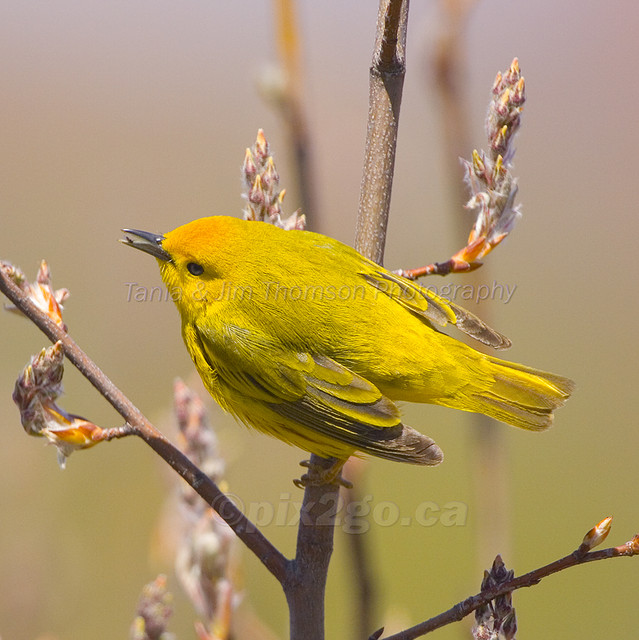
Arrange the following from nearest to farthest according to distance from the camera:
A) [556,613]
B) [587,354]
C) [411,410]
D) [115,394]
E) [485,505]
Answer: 1. [115,394]
2. [485,505]
3. [556,613]
4. [411,410]
5. [587,354]

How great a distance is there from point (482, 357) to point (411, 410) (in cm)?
573

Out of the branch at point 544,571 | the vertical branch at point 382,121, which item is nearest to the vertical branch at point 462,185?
the vertical branch at point 382,121

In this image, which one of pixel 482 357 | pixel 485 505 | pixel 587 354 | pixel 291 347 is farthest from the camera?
pixel 587 354

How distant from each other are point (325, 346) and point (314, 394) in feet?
0.62

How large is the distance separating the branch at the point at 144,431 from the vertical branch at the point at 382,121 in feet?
3.44

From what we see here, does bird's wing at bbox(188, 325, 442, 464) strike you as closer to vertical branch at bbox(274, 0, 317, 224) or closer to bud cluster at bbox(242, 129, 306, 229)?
bud cluster at bbox(242, 129, 306, 229)

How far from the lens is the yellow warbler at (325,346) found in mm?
3070

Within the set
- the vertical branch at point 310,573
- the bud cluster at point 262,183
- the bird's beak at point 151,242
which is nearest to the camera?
the vertical branch at point 310,573

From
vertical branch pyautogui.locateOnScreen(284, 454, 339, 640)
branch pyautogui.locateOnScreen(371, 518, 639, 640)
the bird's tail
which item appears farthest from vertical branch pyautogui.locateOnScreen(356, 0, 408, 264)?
branch pyautogui.locateOnScreen(371, 518, 639, 640)

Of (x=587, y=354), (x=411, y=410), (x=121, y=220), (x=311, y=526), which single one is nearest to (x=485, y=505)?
(x=311, y=526)

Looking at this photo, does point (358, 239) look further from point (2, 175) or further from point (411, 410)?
point (2, 175)

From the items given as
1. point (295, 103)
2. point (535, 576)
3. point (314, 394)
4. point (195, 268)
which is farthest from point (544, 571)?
point (195, 268)

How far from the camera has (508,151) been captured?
7.77ft

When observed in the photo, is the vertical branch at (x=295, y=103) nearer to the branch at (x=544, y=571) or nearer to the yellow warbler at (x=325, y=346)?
the yellow warbler at (x=325, y=346)
